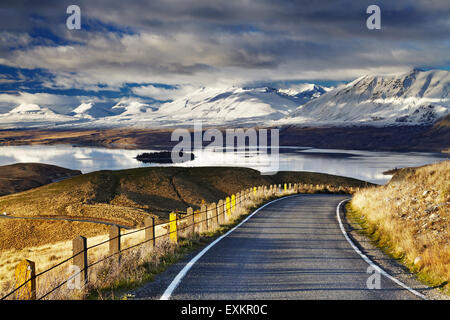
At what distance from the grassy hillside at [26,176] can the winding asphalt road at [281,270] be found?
238 ft

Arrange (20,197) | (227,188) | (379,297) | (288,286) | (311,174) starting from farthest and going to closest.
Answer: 1. (311,174)
2. (227,188)
3. (20,197)
4. (288,286)
5. (379,297)

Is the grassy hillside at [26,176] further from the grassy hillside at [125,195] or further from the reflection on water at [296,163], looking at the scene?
the grassy hillside at [125,195]

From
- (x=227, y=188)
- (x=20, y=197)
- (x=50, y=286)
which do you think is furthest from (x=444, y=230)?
(x=227, y=188)

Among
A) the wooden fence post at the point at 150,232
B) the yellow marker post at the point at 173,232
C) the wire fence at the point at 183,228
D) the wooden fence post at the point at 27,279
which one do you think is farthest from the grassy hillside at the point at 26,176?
the wooden fence post at the point at 27,279

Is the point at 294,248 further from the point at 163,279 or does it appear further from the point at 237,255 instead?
the point at 163,279

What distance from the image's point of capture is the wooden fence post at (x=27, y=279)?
703 cm

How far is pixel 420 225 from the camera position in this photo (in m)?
14.0

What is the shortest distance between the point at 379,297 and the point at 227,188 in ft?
207

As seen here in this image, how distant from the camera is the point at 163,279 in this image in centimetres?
895

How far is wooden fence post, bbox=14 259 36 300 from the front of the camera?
7027 millimetres

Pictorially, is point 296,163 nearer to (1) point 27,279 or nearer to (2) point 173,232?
(2) point 173,232

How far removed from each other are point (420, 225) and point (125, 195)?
4707 centimetres

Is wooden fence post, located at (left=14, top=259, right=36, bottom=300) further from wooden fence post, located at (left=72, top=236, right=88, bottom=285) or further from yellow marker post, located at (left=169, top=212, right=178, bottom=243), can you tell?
yellow marker post, located at (left=169, top=212, right=178, bottom=243)

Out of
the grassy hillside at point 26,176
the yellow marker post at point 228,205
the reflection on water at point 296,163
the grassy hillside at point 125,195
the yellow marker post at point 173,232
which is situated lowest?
the reflection on water at point 296,163
